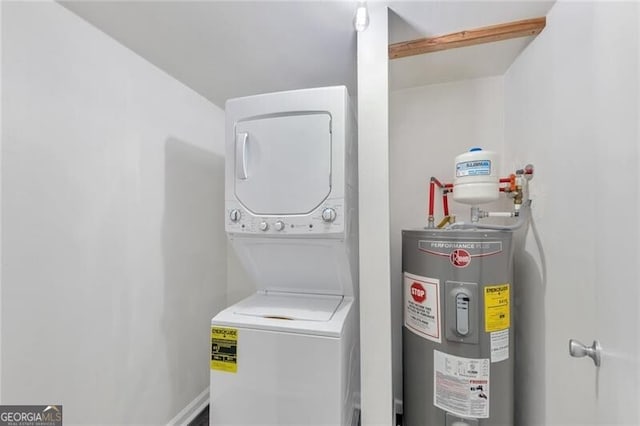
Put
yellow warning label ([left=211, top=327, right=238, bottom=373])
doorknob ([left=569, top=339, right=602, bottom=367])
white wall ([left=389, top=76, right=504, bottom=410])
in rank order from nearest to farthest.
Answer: doorknob ([left=569, top=339, right=602, bottom=367]) < yellow warning label ([left=211, top=327, right=238, bottom=373]) < white wall ([left=389, top=76, right=504, bottom=410])

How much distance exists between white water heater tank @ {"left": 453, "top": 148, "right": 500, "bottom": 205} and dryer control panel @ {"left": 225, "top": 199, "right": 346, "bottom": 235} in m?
0.73

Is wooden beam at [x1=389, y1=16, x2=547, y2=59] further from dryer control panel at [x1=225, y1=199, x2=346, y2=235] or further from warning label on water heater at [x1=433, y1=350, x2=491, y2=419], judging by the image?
warning label on water heater at [x1=433, y1=350, x2=491, y2=419]

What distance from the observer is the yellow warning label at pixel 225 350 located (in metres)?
1.35

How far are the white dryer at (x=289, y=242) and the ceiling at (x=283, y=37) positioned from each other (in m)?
0.36

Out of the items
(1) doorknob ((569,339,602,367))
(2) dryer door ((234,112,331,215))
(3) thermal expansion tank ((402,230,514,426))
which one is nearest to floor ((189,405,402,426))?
(3) thermal expansion tank ((402,230,514,426))

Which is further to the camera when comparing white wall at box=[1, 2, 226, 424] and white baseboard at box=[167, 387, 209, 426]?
white baseboard at box=[167, 387, 209, 426]

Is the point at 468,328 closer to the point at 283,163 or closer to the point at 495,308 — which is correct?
the point at 495,308

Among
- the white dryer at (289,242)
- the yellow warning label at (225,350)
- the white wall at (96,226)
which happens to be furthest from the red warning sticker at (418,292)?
the white wall at (96,226)

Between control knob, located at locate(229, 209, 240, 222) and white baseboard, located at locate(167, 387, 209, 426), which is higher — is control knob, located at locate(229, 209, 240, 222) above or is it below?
above

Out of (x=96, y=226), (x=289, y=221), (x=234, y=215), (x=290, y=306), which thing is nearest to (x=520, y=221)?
(x=289, y=221)

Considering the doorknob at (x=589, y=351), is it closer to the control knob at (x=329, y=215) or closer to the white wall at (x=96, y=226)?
the control knob at (x=329, y=215)

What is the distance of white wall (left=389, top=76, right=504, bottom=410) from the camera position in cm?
186

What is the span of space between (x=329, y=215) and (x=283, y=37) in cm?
102

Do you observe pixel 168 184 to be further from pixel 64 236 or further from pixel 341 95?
pixel 341 95
